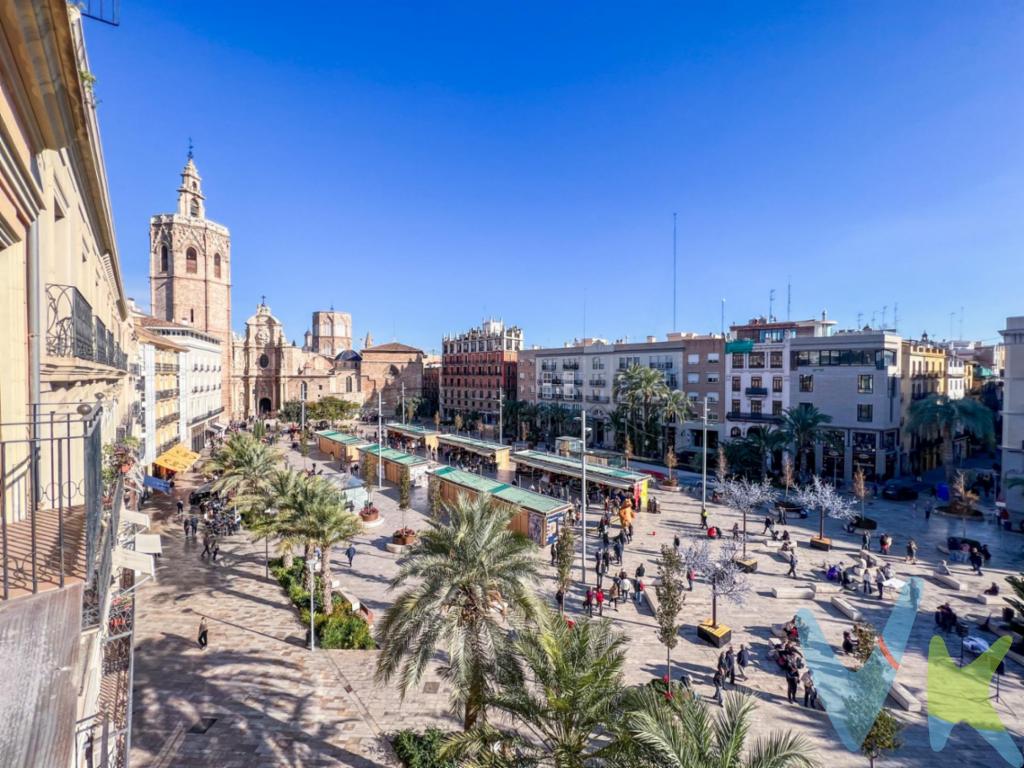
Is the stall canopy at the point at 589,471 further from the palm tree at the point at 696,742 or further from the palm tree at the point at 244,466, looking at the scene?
the palm tree at the point at 696,742

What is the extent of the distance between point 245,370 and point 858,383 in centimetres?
7898

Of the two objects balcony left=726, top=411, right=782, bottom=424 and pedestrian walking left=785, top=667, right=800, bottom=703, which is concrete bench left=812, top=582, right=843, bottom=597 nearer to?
pedestrian walking left=785, top=667, right=800, bottom=703

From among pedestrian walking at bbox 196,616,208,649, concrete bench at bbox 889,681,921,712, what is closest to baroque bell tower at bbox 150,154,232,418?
pedestrian walking at bbox 196,616,208,649

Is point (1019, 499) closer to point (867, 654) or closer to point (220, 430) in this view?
point (867, 654)

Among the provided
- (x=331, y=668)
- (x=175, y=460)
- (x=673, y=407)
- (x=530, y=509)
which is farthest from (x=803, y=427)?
(x=175, y=460)

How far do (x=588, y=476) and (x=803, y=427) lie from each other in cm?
1713

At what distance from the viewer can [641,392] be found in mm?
47719

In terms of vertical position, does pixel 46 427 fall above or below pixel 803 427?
above

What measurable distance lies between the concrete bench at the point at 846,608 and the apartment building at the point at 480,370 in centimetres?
5422

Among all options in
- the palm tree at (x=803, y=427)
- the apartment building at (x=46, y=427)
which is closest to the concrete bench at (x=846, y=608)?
the palm tree at (x=803, y=427)

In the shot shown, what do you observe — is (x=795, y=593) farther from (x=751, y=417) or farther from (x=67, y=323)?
(x=751, y=417)

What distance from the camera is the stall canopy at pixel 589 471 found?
3180cm

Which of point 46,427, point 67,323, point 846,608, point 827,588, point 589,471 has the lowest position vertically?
point 827,588

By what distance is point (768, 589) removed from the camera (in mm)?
20734
